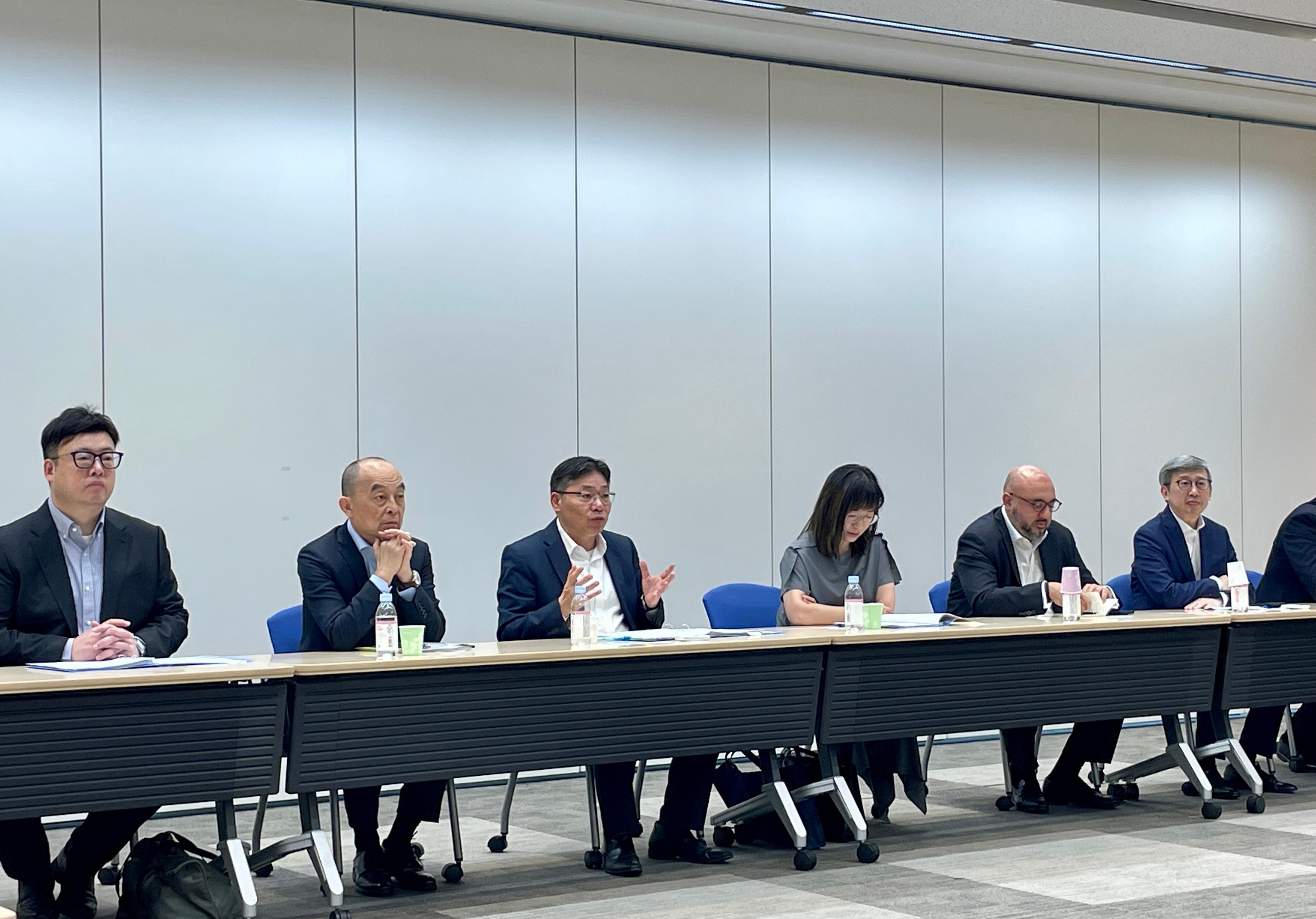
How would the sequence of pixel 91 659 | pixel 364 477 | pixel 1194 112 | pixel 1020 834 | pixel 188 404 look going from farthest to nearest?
pixel 1194 112
pixel 188 404
pixel 1020 834
pixel 364 477
pixel 91 659

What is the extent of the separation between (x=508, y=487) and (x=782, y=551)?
1.45 m

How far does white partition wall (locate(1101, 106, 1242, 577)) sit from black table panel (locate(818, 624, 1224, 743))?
286 centimetres

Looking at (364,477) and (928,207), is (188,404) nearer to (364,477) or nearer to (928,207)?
(364,477)

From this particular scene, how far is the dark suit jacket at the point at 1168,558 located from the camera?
596 cm

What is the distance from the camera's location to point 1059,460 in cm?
797

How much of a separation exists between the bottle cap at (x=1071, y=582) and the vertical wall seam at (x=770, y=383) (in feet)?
6.92

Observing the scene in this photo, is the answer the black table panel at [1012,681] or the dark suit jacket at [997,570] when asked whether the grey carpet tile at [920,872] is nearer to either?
the black table panel at [1012,681]

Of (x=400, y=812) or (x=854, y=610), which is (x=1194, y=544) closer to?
(x=854, y=610)

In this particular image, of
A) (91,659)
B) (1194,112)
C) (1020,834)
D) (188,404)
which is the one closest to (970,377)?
(1194,112)

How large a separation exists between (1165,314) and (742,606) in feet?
12.7

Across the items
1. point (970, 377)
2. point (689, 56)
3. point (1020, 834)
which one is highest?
point (689, 56)

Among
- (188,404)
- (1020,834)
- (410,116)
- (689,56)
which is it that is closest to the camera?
(1020,834)

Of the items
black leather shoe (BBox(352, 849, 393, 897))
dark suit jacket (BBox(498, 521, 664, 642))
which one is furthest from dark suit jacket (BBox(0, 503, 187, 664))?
dark suit jacket (BBox(498, 521, 664, 642))

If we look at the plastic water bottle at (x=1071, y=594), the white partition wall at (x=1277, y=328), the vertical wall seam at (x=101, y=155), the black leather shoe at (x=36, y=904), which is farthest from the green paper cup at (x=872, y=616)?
the white partition wall at (x=1277, y=328)
